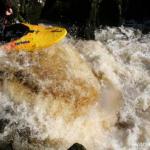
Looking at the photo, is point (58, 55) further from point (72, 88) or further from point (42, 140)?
point (42, 140)

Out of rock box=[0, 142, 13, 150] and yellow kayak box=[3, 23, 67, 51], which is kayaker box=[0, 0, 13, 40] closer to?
yellow kayak box=[3, 23, 67, 51]

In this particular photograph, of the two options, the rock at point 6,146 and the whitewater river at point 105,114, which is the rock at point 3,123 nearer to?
the whitewater river at point 105,114

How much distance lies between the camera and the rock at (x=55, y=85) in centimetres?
661

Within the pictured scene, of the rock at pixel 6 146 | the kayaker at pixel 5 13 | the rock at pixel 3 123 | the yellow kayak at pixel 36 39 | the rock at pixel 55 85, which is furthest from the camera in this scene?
the kayaker at pixel 5 13

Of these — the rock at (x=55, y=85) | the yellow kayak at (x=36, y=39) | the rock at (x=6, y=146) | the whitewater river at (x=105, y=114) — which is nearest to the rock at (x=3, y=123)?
the whitewater river at (x=105, y=114)

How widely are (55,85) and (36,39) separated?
3.69 ft

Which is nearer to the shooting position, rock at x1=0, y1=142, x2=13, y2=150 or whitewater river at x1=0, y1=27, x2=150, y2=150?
rock at x1=0, y1=142, x2=13, y2=150

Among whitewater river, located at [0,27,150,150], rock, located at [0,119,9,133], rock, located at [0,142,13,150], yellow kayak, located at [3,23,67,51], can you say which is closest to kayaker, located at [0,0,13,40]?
yellow kayak, located at [3,23,67,51]

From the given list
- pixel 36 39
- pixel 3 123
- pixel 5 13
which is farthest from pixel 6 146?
pixel 5 13

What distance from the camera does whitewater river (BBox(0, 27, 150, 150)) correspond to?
20.8ft

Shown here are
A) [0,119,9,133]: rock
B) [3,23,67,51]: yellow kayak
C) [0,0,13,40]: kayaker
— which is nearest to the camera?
[0,119,9,133]: rock

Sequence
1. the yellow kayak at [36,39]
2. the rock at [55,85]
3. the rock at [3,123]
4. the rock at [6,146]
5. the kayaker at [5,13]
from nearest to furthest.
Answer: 1. the rock at [6,146]
2. the rock at [3,123]
3. the rock at [55,85]
4. the yellow kayak at [36,39]
5. the kayaker at [5,13]

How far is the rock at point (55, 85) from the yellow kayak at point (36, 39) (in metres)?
0.18

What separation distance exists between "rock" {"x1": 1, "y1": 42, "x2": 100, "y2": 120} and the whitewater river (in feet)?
0.45
